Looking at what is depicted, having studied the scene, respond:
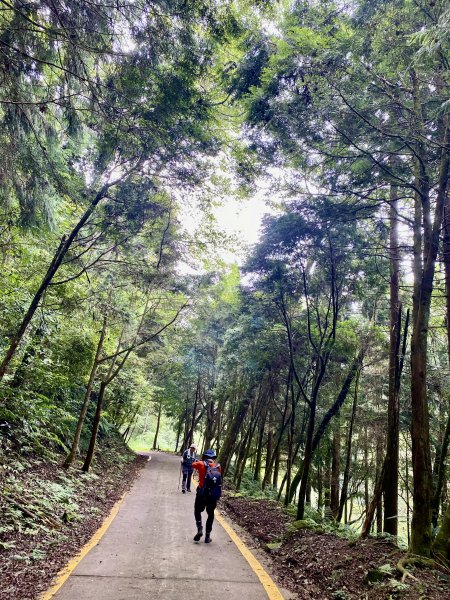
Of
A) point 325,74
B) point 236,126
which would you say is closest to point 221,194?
point 236,126

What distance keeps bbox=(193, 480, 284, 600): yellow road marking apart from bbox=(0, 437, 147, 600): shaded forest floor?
8.51 ft

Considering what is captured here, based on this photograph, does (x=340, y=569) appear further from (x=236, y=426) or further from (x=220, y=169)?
(x=236, y=426)

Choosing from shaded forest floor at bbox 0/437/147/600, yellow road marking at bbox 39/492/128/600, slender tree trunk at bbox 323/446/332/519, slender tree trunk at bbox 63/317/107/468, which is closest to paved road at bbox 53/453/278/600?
yellow road marking at bbox 39/492/128/600

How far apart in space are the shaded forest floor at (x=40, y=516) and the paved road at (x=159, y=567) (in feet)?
1.24

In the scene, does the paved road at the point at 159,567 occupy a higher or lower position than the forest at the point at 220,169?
lower

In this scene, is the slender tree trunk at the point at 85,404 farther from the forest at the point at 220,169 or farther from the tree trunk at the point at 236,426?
the tree trunk at the point at 236,426

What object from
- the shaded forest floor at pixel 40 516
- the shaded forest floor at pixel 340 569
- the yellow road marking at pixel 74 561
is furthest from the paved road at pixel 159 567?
the shaded forest floor at pixel 340 569

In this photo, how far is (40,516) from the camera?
611cm

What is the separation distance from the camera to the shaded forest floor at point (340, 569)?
4383mm

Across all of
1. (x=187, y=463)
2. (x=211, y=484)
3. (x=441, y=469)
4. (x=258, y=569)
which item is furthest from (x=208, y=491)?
(x=187, y=463)

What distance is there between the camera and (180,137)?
23.9 feet

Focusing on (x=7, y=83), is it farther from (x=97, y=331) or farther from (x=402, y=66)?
(x=97, y=331)

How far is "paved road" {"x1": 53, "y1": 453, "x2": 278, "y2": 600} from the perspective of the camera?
13.7 ft

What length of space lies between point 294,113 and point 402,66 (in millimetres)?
1894
